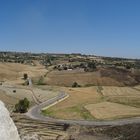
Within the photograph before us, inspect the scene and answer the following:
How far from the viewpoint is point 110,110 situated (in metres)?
118

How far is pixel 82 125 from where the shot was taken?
95562mm

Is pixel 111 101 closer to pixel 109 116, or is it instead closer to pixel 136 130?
pixel 109 116

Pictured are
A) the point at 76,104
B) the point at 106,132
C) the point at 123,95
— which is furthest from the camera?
the point at 123,95

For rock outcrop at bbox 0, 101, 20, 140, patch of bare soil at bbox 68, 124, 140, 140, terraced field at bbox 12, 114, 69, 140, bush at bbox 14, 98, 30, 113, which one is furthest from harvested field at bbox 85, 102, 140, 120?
rock outcrop at bbox 0, 101, 20, 140

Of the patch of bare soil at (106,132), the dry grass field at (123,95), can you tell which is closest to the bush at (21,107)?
the patch of bare soil at (106,132)

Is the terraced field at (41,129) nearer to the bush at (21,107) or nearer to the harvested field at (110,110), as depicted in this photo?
the bush at (21,107)

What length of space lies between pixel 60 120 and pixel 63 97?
42.8 m

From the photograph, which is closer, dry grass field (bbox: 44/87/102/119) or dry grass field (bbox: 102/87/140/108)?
dry grass field (bbox: 44/87/102/119)

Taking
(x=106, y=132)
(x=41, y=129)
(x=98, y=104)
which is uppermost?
(x=98, y=104)

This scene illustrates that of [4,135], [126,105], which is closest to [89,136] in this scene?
[126,105]

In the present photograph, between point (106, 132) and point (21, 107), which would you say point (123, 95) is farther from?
point (106, 132)

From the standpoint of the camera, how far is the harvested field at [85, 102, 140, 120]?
356 ft

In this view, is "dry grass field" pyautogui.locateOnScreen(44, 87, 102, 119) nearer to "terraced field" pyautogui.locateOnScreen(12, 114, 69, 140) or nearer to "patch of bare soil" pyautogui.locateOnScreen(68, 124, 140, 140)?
"terraced field" pyautogui.locateOnScreen(12, 114, 69, 140)

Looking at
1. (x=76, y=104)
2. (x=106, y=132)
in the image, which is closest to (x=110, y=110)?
(x=76, y=104)
